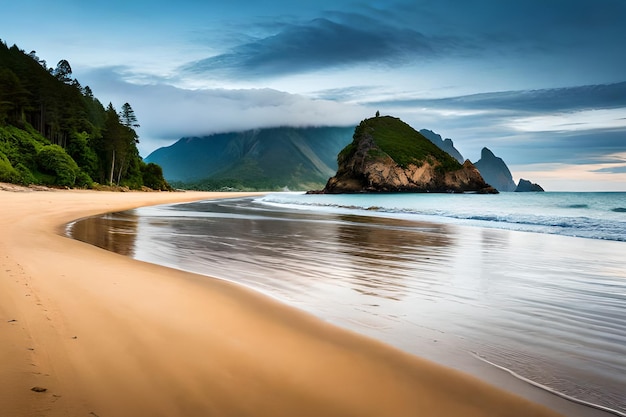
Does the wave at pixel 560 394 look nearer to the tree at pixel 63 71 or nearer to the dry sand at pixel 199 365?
the dry sand at pixel 199 365

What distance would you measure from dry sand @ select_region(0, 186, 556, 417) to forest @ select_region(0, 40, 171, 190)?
50.4 metres

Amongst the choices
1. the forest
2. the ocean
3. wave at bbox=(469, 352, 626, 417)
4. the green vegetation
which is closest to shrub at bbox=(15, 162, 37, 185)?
the forest

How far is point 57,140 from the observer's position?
79188mm

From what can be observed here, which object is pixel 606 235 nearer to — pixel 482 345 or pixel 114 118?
pixel 482 345

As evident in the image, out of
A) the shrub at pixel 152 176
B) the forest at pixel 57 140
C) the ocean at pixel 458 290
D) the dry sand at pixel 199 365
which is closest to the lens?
the dry sand at pixel 199 365

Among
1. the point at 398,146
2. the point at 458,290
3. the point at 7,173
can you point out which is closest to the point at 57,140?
the point at 7,173

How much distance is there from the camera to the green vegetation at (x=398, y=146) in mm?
137875

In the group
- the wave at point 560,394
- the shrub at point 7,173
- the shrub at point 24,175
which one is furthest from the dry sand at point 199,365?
the shrub at point 24,175

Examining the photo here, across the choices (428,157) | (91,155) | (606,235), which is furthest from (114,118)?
(428,157)

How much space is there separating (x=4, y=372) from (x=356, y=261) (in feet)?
24.9

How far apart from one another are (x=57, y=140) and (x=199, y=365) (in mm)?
90947

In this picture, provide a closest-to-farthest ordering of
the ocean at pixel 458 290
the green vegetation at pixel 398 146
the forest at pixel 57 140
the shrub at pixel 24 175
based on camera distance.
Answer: the ocean at pixel 458 290 → the shrub at pixel 24 175 → the forest at pixel 57 140 → the green vegetation at pixel 398 146

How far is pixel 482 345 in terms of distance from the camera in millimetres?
4332

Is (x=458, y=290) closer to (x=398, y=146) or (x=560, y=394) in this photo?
(x=560, y=394)
